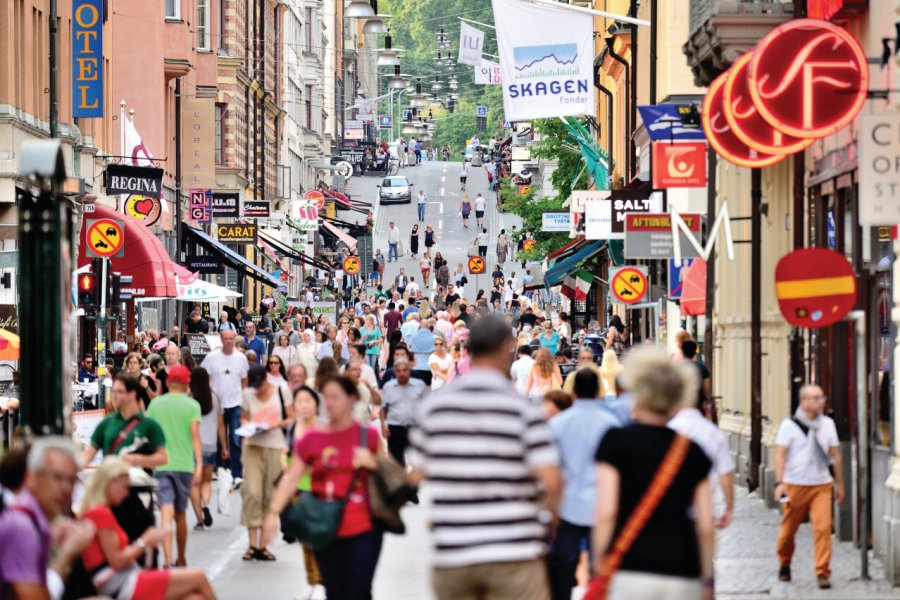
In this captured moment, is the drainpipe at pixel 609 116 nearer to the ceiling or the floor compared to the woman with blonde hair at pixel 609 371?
nearer to the ceiling

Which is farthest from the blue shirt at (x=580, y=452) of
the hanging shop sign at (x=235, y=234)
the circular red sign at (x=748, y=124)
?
the hanging shop sign at (x=235, y=234)

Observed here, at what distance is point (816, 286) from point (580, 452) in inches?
143

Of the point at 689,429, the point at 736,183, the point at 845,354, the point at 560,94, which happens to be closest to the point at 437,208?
the point at 560,94

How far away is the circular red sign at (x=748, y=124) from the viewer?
18.9 meters

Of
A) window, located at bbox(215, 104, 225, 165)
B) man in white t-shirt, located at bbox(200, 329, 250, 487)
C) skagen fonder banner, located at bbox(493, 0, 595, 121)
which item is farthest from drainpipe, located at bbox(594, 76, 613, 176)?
man in white t-shirt, located at bbox(200, 329, 250, 487)

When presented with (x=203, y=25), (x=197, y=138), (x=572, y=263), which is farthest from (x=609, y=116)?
(x=203, y=25)

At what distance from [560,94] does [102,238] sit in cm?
914

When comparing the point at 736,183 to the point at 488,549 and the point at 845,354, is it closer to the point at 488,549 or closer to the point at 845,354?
the point at 845,354

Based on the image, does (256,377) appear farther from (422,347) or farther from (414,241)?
(414,241)

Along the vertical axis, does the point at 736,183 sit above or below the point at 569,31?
below

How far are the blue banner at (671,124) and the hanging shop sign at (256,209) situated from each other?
98.6 ft

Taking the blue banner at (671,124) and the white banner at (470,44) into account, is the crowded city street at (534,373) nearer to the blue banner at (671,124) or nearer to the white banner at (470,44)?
the blue banner at (671,124)

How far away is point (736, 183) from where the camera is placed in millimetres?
25953

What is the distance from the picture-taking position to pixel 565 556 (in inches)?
465
